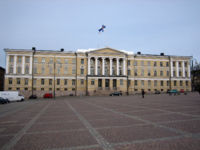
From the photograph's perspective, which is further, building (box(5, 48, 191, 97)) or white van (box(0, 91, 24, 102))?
building (box(5, 48, 191, 97))

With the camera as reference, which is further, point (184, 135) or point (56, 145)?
point (184, 135)

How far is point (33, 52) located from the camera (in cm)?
5819

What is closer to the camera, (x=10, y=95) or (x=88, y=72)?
(x=10, y=95)

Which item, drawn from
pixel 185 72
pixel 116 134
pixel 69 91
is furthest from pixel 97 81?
pixel 116 134

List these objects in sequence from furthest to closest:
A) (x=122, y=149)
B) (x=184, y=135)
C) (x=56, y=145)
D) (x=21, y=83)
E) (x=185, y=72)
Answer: (x=185, y=72)
(x=21, y=83)
(x=184, y=135)
(x=56, y=145)
(x=122, y=149)

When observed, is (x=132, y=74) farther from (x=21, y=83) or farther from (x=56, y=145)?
(x=56, y=145)

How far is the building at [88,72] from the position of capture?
186ft

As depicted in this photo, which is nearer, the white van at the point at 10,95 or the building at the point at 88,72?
the white van at the point at 10,95

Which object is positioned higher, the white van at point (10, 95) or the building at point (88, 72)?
the building at point (88, 72)

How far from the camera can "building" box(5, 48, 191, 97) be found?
5678cm

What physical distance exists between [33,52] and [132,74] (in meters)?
40.3

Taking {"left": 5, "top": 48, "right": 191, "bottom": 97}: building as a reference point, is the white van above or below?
below

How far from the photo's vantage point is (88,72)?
59750mm

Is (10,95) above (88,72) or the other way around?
the other way around
